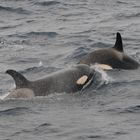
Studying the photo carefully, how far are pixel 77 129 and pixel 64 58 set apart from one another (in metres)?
6.60

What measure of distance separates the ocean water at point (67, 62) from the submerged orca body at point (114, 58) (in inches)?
13.5

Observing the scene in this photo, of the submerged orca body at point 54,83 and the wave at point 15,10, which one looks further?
the wave at point 15,10

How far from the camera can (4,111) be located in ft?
42.7

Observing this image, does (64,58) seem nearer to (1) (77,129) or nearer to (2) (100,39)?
(2) (100,39)

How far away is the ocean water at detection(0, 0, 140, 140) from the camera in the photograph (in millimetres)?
11859

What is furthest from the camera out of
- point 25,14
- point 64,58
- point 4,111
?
point 25,14

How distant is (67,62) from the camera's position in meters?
17.8

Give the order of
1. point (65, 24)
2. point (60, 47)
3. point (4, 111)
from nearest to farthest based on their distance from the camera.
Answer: point (4, 111)
point (60, 47)
point (65, 24)

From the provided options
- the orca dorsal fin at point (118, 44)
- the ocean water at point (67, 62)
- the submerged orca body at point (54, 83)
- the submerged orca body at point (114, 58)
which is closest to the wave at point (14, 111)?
the ocean water at point (67, 62)

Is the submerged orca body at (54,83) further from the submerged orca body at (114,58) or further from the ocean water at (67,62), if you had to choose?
the submerged orca body at (114,58)

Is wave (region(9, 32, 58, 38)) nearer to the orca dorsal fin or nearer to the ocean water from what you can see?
the ocean water

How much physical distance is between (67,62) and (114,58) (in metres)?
1.55

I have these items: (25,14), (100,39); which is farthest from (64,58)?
(25,14)

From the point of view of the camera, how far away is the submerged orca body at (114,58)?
16.9 m
